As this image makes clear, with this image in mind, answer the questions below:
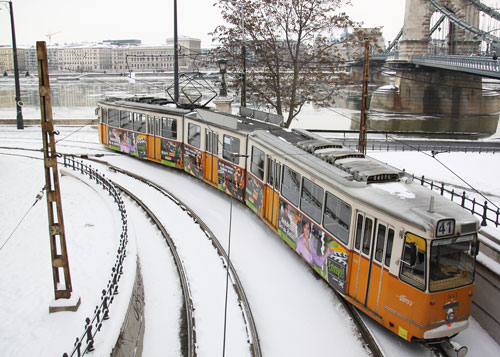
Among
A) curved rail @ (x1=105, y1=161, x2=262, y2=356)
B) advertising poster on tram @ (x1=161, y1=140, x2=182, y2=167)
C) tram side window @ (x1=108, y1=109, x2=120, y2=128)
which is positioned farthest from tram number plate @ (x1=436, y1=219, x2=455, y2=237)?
tram side window @ (x1=108, y1=109, x2=120, y2=128)

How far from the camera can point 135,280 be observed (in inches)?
369

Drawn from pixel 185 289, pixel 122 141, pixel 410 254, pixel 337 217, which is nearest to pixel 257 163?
pixel 185 289

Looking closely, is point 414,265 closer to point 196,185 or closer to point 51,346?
point 51,346

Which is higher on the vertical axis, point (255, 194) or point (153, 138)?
point (153, 138)

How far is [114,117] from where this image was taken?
2281 centimetres

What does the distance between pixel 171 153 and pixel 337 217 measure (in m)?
11.3

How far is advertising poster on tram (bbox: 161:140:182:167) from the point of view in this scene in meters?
18.9

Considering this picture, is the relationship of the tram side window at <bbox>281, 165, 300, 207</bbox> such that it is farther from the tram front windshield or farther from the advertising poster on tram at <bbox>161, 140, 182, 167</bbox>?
the advertising poster on tram at <bbox>161, 140, 182, 167</bbox>

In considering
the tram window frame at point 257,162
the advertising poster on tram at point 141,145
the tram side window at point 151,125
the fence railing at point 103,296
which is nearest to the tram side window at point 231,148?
the tram window frame at point 257,162

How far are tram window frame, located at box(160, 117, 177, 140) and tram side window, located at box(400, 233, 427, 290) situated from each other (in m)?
12.7

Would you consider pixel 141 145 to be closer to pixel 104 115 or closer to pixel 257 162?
pixel 104 115

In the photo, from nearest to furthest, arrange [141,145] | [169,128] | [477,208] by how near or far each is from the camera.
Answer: [477,208] < [169,128] < [141,145]

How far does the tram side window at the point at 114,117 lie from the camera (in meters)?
22.5

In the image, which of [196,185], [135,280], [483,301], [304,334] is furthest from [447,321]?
[196,185]
